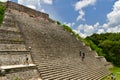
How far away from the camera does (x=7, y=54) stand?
1260 cm

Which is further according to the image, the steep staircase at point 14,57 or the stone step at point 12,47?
the stone step at point 12,47

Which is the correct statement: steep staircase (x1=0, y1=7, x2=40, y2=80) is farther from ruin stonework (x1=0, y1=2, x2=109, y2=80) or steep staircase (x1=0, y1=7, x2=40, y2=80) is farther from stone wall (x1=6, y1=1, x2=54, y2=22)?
stone wall (x1=6, y1=1, x2=54, y2=22)

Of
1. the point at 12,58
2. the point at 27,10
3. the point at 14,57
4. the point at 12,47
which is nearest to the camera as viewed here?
the point at 12,58

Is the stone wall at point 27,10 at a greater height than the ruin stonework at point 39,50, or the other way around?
the stone wall at point 27,10

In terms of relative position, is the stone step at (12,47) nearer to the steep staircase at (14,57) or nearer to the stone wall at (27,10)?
the steep staircase at (14,57)

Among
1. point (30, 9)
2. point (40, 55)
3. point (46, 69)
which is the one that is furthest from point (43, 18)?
point (46, 69)

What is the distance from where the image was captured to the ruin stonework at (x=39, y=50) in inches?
517

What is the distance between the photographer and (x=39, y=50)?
16594 mm

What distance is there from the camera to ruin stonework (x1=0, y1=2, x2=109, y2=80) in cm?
1314

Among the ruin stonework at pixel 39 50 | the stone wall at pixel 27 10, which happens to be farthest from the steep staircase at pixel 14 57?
the stone wall at pixel 27 10

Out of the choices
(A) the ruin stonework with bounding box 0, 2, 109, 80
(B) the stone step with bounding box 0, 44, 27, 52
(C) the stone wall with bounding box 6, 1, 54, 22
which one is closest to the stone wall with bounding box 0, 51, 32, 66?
(A) the ruin stonework with bounding box 0, 2, 109, 80

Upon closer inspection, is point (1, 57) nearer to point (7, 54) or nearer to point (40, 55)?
point (7, 54)

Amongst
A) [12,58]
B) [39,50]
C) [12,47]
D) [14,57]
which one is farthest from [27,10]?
[12,58]

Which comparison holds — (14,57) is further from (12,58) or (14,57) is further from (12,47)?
(12,47)
